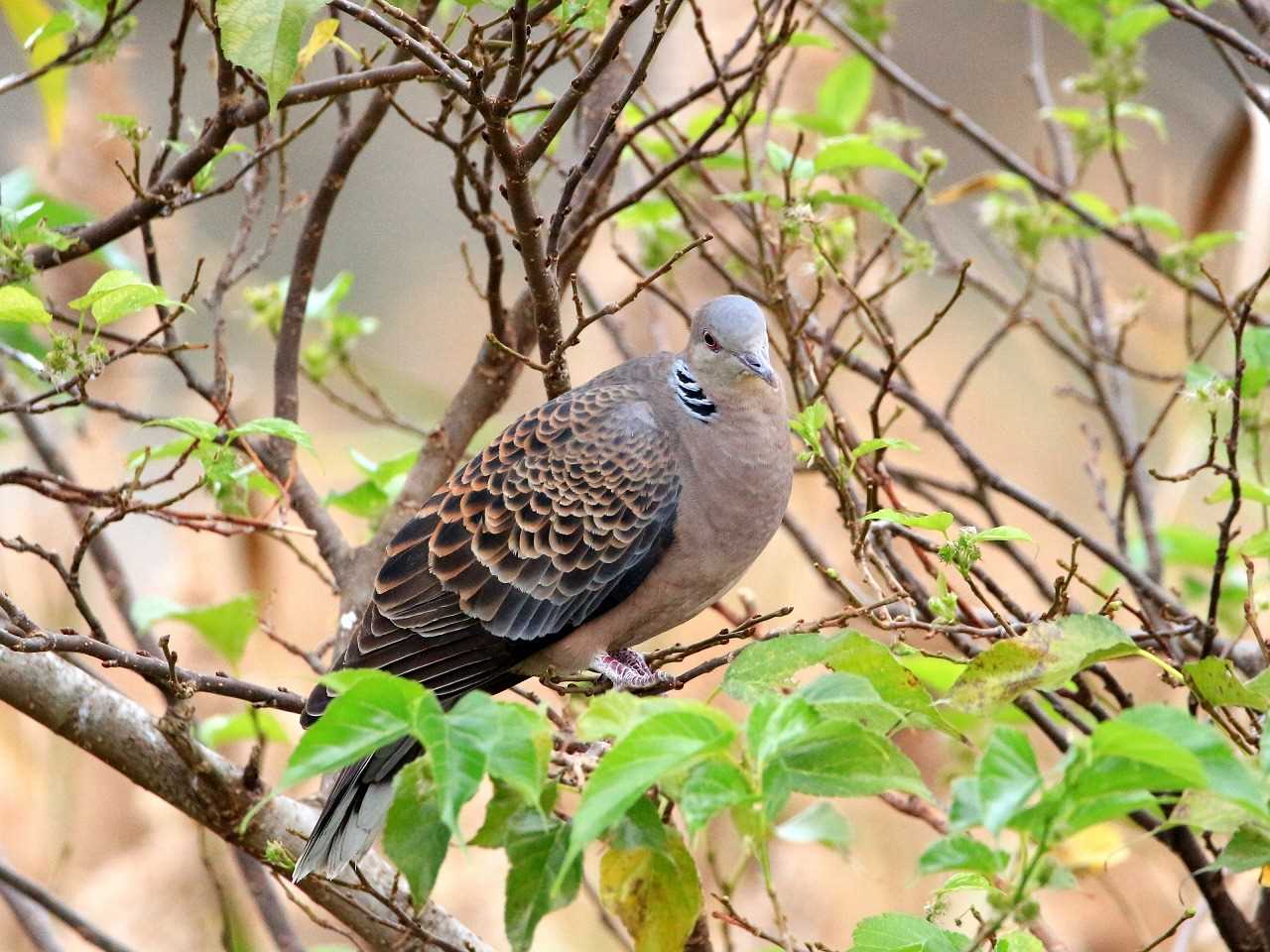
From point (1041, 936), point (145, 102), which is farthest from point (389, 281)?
point (1041, 936)

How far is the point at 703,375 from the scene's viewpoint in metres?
2.56

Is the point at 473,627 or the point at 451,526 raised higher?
the point at 451,526

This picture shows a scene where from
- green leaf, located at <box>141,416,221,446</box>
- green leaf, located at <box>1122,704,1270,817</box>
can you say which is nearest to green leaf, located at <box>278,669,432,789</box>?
green leaf, located at <box>1122,704,1270,817</box>

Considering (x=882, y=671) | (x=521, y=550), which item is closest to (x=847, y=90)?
(x=521, y=550)

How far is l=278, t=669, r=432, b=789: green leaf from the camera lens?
3.60ft

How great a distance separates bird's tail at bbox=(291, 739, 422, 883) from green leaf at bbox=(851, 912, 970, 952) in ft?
2.72

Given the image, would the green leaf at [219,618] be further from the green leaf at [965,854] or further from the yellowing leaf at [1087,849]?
the yellowing leaf at [1087,849]

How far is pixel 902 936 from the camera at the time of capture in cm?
144

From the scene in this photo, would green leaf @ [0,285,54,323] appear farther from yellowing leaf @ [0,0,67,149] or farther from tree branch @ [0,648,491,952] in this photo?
yellowing leaf @ [0,0,67,149]

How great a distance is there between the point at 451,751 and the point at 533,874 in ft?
0.75

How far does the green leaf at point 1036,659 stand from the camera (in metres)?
1.29

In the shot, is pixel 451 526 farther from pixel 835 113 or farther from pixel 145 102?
pixel 145 102

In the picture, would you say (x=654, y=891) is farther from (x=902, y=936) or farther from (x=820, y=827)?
(x=820, y=827)

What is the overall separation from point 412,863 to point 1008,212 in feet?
7.46
